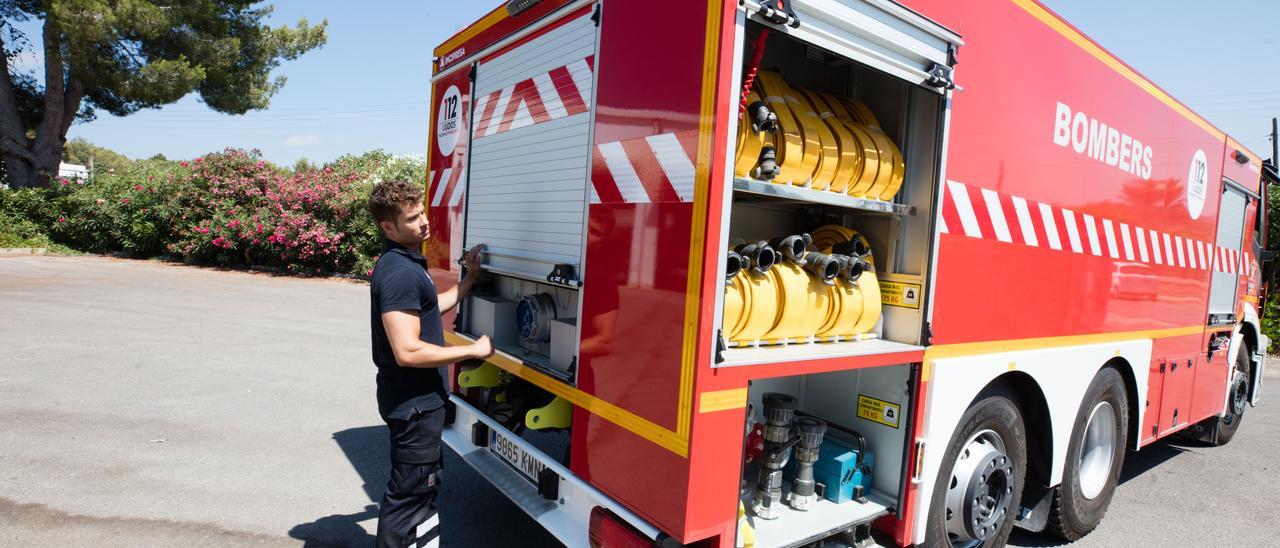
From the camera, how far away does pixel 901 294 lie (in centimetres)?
297

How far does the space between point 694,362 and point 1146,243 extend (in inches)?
151

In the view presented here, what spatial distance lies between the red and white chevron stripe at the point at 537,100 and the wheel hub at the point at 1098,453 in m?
3.82

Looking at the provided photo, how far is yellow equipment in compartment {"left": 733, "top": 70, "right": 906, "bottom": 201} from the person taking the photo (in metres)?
2.56

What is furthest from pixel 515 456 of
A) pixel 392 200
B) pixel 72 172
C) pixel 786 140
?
pixel 72 172

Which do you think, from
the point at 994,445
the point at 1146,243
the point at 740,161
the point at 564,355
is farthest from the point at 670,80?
the point at 1146,243

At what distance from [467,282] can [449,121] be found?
1089 mm

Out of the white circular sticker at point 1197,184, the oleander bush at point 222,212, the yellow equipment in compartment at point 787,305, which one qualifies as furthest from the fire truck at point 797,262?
the oleander bush at point 222,212

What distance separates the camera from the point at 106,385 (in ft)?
19.6

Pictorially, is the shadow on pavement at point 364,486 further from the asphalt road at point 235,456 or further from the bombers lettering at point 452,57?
the bombers lettering at point 452,57

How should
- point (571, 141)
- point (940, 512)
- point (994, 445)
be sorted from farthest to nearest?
point (994, 445) → point (940, 512) → point (571, 141)

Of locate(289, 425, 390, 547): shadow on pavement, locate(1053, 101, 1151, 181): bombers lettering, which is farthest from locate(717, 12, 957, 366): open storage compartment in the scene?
locate(289, 425, 390, 547): shadow on pavement

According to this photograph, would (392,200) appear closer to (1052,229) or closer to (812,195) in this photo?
(812,195)

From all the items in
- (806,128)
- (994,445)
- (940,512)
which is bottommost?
(940,512)

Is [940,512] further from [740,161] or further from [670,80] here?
[670,80]
